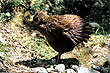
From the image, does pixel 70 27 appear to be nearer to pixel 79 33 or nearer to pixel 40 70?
pixel 79 33

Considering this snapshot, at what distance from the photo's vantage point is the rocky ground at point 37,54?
14.6 feet

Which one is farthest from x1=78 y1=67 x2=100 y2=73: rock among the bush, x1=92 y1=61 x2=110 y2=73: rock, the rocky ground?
the bush

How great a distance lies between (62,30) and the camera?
4.34 meters

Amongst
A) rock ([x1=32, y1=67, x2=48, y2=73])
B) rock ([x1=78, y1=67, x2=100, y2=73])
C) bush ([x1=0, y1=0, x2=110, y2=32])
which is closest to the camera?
rock ([x1=32, y1=67, x2=48, y2=73])

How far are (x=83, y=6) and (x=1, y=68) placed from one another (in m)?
4.64

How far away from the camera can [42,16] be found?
4504 millimetres

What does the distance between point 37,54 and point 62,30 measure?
1244 mm

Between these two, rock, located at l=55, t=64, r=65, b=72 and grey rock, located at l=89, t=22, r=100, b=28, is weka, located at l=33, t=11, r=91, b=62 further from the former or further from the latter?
grey rock, located at l=89, t=22, r=100, b=28

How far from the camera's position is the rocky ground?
446 centimetres

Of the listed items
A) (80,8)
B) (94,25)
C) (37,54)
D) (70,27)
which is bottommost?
(37,54)

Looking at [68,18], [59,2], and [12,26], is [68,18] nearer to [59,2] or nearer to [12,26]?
[12,26]

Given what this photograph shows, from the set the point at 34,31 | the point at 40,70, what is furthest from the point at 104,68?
the point at 34,31

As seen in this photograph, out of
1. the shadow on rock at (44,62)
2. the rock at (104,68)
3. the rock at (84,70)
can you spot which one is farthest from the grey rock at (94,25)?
the rock at (84,70)

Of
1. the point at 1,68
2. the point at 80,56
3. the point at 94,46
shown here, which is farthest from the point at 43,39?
the point at 1,68
